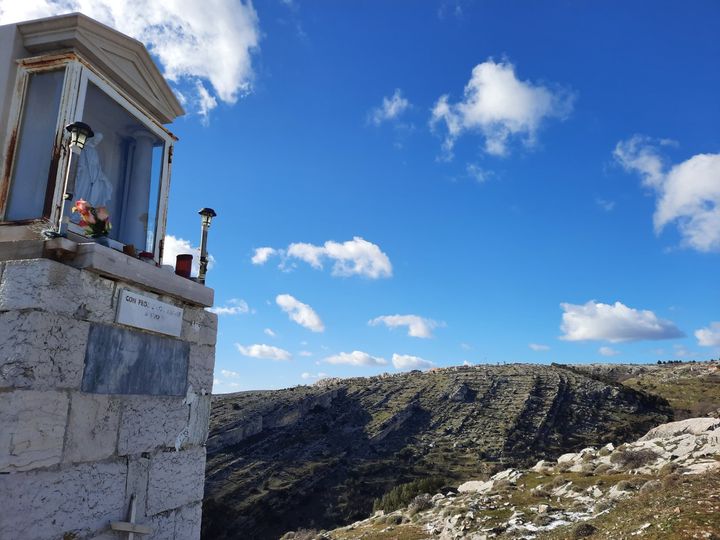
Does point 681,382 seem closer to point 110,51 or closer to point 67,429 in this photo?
point 110,51

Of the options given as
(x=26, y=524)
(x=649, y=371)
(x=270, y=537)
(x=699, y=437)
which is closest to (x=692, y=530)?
(x=26, y=524)

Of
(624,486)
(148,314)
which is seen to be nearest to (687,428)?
(624,486)

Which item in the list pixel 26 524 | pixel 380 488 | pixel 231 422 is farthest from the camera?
pixel 231 422

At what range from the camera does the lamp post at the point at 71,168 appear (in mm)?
3775

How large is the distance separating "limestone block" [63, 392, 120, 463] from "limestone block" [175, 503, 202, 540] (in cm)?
112

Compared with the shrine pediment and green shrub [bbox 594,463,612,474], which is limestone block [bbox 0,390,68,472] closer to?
the shrine pediment

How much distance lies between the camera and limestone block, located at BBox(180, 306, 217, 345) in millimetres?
5020

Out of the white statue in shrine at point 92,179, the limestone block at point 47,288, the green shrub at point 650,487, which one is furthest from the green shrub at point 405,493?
the limestone block at point 47,288

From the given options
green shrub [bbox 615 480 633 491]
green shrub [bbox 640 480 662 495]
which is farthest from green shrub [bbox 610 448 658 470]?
green shrub [bbox 640 480 662 495]

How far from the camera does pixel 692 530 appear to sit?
8586 mm

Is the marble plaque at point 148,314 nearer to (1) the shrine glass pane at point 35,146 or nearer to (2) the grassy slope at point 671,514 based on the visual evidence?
(1) the shrine glass pane at point 35,146

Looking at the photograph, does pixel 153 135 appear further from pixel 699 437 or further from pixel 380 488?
pixel 380 488

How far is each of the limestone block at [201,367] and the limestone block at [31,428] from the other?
4.92 ft

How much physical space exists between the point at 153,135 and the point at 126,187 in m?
0.60
